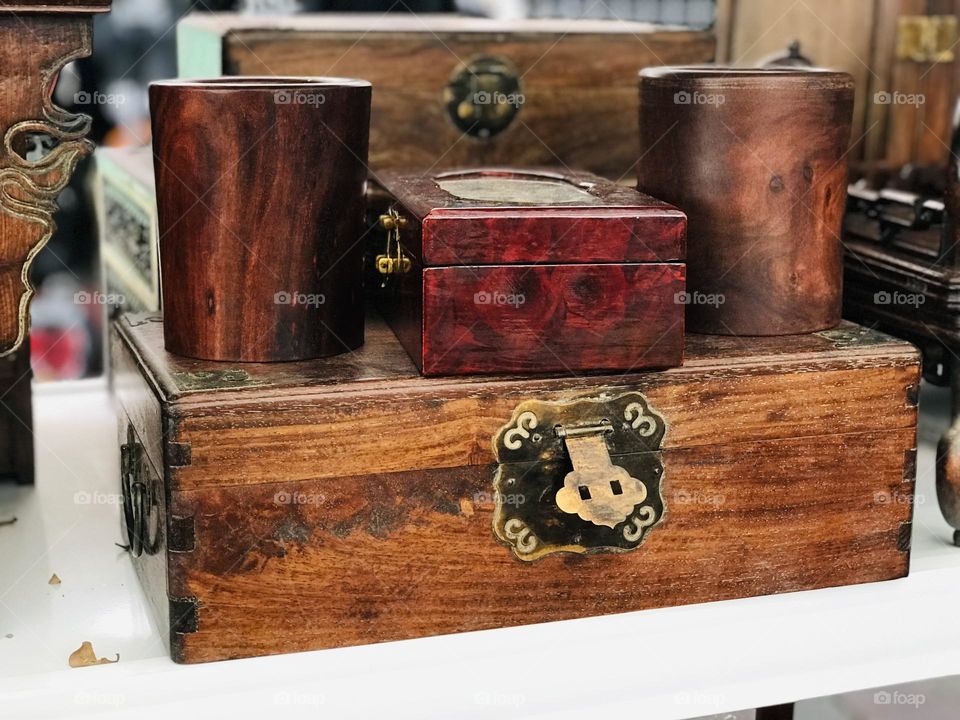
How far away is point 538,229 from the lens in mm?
1194

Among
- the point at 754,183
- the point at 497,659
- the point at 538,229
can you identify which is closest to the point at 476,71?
the point at 754,183

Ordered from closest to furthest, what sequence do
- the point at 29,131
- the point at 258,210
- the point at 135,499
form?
the point at 29,131, the point at 258,210, the point at 135,499

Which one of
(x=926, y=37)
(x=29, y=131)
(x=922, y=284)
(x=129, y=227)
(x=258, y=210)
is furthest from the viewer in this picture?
(x=926, y=37)

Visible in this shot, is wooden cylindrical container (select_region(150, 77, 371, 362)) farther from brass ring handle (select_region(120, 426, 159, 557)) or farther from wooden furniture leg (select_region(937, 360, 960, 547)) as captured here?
wooden furniture leg (select_region(937, 360, 960, 547))

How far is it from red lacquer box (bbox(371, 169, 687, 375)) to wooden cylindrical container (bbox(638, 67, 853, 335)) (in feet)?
Result: 0.45

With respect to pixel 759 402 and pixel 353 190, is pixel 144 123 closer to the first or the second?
pixel 353 190

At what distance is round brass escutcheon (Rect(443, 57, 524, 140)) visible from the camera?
1.82m

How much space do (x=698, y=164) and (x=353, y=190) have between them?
395mm

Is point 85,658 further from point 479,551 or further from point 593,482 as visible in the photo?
point 593,482

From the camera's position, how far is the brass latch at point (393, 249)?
1.28 meters

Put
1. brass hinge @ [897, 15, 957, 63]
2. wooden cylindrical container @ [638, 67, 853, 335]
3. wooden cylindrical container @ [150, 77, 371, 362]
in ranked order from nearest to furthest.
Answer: wooden cylindrical container @ [150, 77, 371, 362], wooden cylindrical container @ [638, 67, 853, 335], brass hinge @ [897, 15, 957, 63]

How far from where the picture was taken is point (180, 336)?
1.27 metres

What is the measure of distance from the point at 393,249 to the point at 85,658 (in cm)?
51

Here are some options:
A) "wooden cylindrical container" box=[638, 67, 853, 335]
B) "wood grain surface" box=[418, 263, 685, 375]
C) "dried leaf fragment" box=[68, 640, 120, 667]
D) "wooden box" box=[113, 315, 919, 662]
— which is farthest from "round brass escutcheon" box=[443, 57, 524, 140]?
"dried leaf fragment" box=[68, 640, 120, 667]
